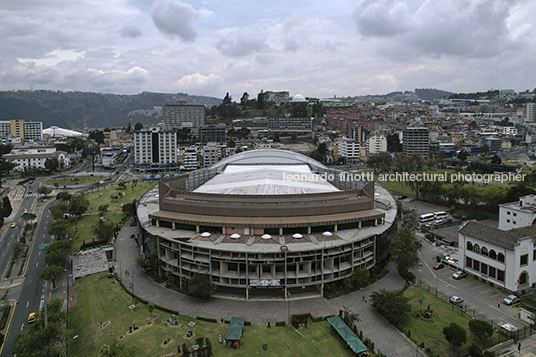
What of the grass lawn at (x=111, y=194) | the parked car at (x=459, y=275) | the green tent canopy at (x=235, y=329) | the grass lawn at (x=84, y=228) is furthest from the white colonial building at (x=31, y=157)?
the parked car at (x=459, y=275)

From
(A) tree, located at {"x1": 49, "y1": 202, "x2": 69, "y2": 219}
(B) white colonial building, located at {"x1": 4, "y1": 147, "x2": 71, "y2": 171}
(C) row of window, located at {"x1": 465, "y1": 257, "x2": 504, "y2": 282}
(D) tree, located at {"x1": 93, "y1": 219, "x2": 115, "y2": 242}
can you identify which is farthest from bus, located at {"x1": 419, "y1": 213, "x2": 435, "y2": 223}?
(B) white colonial building, located at {"x1": 4, "y1": 147, "x2": 71, "y2": 171}

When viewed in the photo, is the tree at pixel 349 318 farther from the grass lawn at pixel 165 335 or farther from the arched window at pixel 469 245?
the arched window at pixel 469 245

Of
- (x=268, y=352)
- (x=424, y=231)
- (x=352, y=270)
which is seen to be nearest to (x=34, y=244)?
(x=268, y=352)

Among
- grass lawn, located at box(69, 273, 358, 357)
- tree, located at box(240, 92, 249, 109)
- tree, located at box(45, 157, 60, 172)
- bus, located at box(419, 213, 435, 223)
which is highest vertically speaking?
tree, located at box(240, 92, 249, 109)

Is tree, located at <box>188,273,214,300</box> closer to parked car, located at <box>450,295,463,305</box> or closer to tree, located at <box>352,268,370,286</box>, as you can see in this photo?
tree, located at <box>352,268,370,286</box>

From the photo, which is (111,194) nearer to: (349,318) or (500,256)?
(349,318)

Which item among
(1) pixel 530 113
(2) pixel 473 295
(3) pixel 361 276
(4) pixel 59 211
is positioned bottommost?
(2) pixel 473 295

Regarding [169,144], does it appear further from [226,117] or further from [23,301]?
[23,301]

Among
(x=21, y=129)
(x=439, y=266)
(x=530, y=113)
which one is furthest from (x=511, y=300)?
(x=21, y=129)
